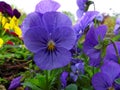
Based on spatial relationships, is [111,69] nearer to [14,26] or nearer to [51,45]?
[51,45]

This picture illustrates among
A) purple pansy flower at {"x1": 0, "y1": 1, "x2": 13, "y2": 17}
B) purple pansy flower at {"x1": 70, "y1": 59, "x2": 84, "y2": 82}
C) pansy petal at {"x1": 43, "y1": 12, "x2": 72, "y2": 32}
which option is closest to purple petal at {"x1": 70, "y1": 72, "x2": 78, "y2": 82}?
purple pansy flower at {"x1": 70, "y1": 59, "x2": 84, "y2": 82}

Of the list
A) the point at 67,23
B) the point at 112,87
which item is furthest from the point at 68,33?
the point at 112,87

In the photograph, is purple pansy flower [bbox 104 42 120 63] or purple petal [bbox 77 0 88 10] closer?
purple pansy flower [bbox 104 42 120 63]

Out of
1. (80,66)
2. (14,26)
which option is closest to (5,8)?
(14,26)

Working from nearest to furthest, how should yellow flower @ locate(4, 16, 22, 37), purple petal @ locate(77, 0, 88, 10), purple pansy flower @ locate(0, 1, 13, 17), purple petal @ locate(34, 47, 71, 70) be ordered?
purple petal @ locate(34, 47, 71, 70)
purple petal @ locate(77, 0, 88, 10)
purple pansy flower @ locate(0, 1, 13, 17)
yellow flower @ locate(4, 16, 22, 37)

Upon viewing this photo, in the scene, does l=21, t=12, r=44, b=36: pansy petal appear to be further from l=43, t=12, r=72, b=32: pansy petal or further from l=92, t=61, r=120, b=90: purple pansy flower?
l=92, t=61, r=120, b=90: purple pansy flower

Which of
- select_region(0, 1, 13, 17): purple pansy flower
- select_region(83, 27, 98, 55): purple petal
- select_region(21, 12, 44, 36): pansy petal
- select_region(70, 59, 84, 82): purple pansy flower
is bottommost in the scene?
select_region(0, 1, 13, 17): purple pansy flower

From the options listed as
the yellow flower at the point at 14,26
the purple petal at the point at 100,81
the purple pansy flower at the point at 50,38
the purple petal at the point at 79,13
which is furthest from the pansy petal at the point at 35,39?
the yellow flower at the point at 14,26
